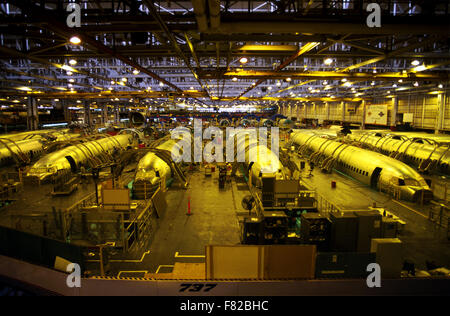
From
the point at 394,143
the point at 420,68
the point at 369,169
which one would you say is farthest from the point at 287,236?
the point at 394,143

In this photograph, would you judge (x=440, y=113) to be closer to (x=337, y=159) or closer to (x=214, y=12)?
(x=337, y=159)

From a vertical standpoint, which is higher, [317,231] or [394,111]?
[394,111]

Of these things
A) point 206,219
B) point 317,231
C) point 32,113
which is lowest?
point 206,219

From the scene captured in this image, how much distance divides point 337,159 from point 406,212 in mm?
11510

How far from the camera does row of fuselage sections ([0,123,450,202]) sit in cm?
1912

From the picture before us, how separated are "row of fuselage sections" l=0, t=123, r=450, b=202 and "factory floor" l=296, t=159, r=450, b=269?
1.13m

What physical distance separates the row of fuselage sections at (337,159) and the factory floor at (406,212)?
1.13 metres

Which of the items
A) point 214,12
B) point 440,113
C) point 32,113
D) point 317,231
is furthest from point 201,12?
point 32,113

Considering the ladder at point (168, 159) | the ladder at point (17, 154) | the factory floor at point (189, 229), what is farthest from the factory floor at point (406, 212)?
the ladder at point (17, 154)

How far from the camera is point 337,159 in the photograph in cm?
2772

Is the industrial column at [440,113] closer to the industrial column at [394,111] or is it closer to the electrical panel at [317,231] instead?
the industrial column at [394,111]

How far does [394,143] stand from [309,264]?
30.3 m

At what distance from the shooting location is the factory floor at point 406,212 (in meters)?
11.7

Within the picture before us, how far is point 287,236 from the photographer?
11.8 meters
